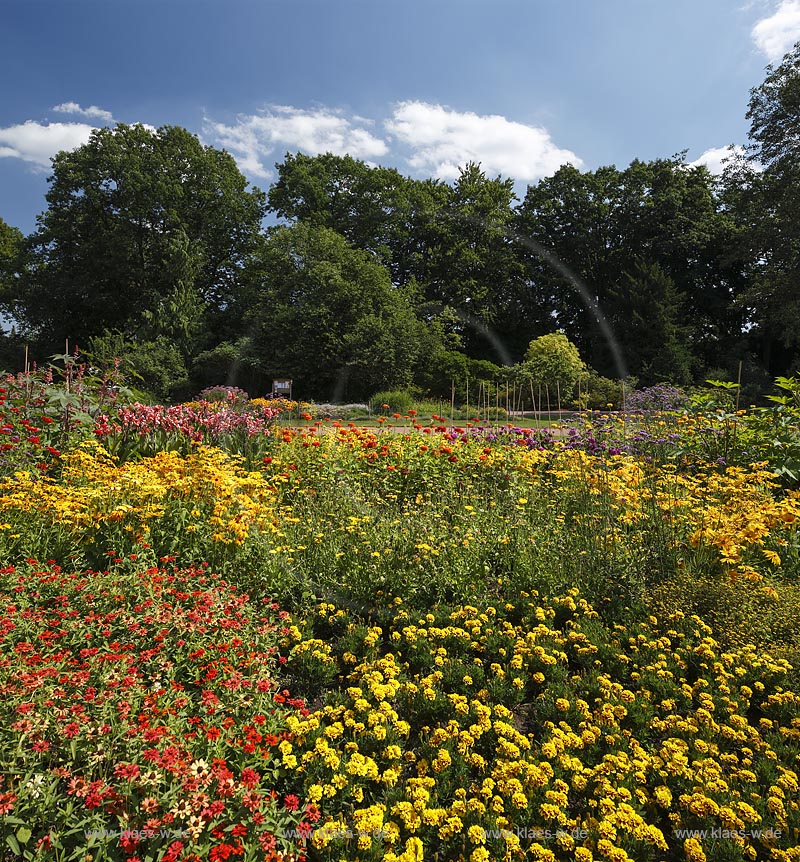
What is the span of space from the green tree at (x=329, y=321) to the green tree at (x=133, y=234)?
522 cm

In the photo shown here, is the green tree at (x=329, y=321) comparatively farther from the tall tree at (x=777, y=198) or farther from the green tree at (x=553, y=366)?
the tall tree at (x=777, y=198)

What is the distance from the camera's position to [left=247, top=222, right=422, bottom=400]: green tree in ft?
72.1

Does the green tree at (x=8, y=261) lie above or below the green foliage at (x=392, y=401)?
above

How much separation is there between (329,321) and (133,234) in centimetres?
1447

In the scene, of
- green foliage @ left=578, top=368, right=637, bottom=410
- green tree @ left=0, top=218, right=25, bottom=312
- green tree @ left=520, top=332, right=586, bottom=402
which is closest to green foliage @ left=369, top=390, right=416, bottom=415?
green tree @ left=520, top=332, right=586, bottom=402

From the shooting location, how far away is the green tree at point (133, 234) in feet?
93.6

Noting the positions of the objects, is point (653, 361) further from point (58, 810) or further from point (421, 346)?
point (58, 810)

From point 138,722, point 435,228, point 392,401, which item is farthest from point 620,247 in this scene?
point 138,722

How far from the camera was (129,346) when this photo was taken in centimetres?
2402

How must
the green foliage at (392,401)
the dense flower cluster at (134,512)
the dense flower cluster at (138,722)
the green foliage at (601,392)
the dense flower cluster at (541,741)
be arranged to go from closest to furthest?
1. the dense flower cluster at (138,722)
2. the dense flower cluster at (541,741)
3. the dense flower cluster at (134,512)
4. the green foliage at (392,401)
5. the green foliage at (601,392)

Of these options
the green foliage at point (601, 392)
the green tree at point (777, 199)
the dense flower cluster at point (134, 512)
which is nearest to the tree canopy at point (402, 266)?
the green tree at point (777, 199)

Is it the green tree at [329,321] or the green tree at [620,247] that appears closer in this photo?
the green tree at [329,321]

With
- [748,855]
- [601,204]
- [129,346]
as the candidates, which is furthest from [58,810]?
[601,204]

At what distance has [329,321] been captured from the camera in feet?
75.1
